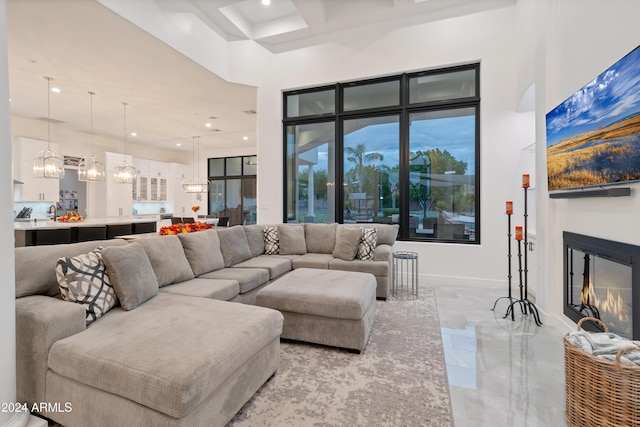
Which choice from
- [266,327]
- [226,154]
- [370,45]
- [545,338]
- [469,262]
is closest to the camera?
[266,327]

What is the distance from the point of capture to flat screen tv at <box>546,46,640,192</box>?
6.06 ft

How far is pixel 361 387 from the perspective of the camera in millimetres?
1958

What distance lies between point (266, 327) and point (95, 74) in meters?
4.85

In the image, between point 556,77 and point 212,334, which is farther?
point 556,77

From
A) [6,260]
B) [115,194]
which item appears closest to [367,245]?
[6,260]

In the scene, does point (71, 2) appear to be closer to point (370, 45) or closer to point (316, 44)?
point (316, 44)

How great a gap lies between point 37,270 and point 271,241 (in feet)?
9.18

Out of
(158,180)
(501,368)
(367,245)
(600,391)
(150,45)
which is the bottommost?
(501,368)

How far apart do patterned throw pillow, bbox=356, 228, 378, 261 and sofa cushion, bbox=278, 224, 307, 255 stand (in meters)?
0.92

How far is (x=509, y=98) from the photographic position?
13.9 feet

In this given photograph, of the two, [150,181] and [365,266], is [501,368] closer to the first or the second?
[365,266]

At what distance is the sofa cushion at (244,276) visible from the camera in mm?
3082

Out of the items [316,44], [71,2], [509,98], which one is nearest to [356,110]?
[316,44]

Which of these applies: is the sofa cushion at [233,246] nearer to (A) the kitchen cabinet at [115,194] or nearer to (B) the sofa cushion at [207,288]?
(B) the sofa cushion at [207,288]
